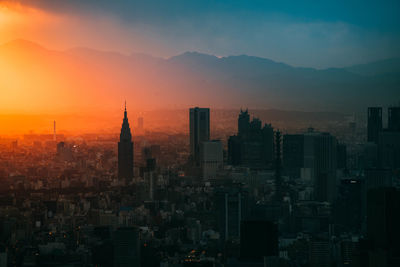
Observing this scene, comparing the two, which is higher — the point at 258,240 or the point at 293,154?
the point at 293,154

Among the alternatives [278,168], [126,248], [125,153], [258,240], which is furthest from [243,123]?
[126,248]

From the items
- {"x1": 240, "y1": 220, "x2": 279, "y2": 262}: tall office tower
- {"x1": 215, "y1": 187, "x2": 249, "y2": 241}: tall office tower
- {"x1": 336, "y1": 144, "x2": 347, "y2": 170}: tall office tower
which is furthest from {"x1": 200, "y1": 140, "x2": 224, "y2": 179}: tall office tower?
{"x1": 240, "y1": 220, "x2": 279, "y2": 262}: tall office tower

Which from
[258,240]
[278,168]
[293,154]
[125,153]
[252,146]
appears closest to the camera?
[258,240]

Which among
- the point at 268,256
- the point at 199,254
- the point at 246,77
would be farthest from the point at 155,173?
the point at 268,256

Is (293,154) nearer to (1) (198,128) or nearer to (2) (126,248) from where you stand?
(1) (198,128)

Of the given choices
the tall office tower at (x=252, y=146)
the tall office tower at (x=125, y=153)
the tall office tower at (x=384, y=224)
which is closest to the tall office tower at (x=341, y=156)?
the tall office tower at (x=252, y=146)

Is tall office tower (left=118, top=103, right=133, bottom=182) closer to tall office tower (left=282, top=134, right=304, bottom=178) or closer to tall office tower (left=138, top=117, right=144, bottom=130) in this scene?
tall office tower (left=138, top=117, right=144, bottom=130)
